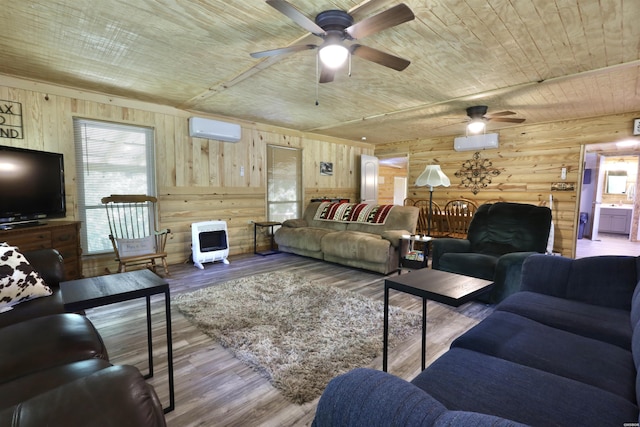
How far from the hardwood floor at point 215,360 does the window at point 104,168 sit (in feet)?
4.49

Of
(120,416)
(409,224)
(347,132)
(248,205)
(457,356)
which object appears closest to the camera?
(120,416)

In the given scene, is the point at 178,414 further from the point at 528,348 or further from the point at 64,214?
the point at 64,214

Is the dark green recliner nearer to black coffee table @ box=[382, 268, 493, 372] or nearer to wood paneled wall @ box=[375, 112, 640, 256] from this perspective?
black coffee table @ box=[382, 268, 493, 372]

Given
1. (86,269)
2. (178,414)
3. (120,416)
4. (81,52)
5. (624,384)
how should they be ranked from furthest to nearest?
(86,269)
(81,52)
(178,414)
(624,384)
(120,416)

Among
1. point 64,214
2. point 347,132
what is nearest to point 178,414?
point 64,214

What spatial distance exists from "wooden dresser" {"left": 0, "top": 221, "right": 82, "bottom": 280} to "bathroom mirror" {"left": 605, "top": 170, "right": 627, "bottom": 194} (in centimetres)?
1204

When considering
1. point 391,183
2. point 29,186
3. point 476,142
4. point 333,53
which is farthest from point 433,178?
point 391,183

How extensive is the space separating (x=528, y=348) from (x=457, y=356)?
0.32 metres

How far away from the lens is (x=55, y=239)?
306cm

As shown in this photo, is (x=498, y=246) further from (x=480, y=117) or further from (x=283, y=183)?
(x=283, y=183)

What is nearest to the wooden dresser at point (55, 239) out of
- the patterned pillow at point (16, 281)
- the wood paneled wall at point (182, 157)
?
the wood paneled wall at point (182, 157)

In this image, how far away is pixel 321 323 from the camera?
8.36ft

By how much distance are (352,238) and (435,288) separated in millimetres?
2687

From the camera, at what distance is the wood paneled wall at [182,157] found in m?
→ 3.47
